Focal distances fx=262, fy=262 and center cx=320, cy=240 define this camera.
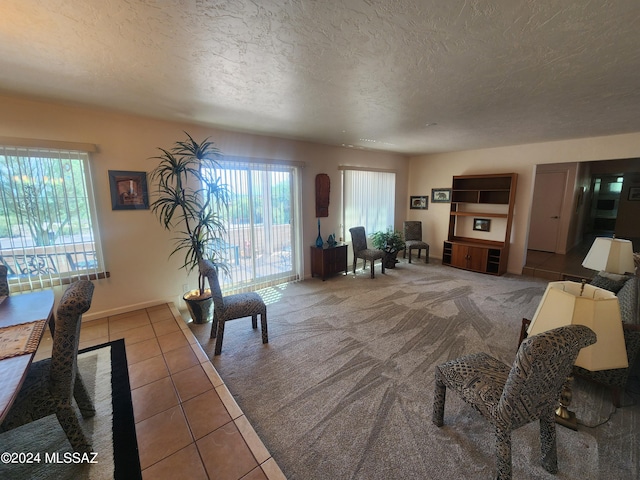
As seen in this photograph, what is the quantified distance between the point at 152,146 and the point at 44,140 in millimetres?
912

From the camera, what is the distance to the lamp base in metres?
1.75

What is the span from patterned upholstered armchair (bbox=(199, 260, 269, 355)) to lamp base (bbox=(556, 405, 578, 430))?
241 cm

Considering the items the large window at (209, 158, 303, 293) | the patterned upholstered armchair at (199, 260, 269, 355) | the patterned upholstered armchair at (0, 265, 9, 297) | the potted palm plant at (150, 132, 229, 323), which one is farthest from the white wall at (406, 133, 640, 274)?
the patterned upholstered armchair at (0, 265, 9, 297)

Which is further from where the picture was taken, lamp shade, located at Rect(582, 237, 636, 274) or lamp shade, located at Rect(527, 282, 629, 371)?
lamp shade, located at Rect(582, 237, 636, 274)

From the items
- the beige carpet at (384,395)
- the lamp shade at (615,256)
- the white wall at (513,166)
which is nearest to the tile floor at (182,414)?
the beige carpet at (384,395)

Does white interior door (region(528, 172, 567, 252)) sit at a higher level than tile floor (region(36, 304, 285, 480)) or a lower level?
higher

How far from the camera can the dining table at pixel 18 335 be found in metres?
1.12

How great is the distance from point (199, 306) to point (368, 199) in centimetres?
396

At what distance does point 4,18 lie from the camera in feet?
4.36

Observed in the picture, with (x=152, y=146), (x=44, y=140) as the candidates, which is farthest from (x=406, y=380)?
(x=44, y=140)

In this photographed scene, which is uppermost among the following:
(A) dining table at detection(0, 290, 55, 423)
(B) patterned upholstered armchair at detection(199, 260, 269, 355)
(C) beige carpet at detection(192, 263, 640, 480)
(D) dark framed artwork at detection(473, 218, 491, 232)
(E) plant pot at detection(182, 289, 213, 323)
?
(D) dark framed artwork at detection(473, 218, 491, 232)

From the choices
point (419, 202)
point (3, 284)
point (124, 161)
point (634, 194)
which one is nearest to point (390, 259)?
point (419, 202)

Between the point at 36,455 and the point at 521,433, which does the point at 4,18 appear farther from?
the point at 521,433

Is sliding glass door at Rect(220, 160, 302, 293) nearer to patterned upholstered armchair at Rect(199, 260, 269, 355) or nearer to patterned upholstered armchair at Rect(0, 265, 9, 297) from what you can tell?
patterned upholstered armchair at Rect(199, 260, 269, 355)
